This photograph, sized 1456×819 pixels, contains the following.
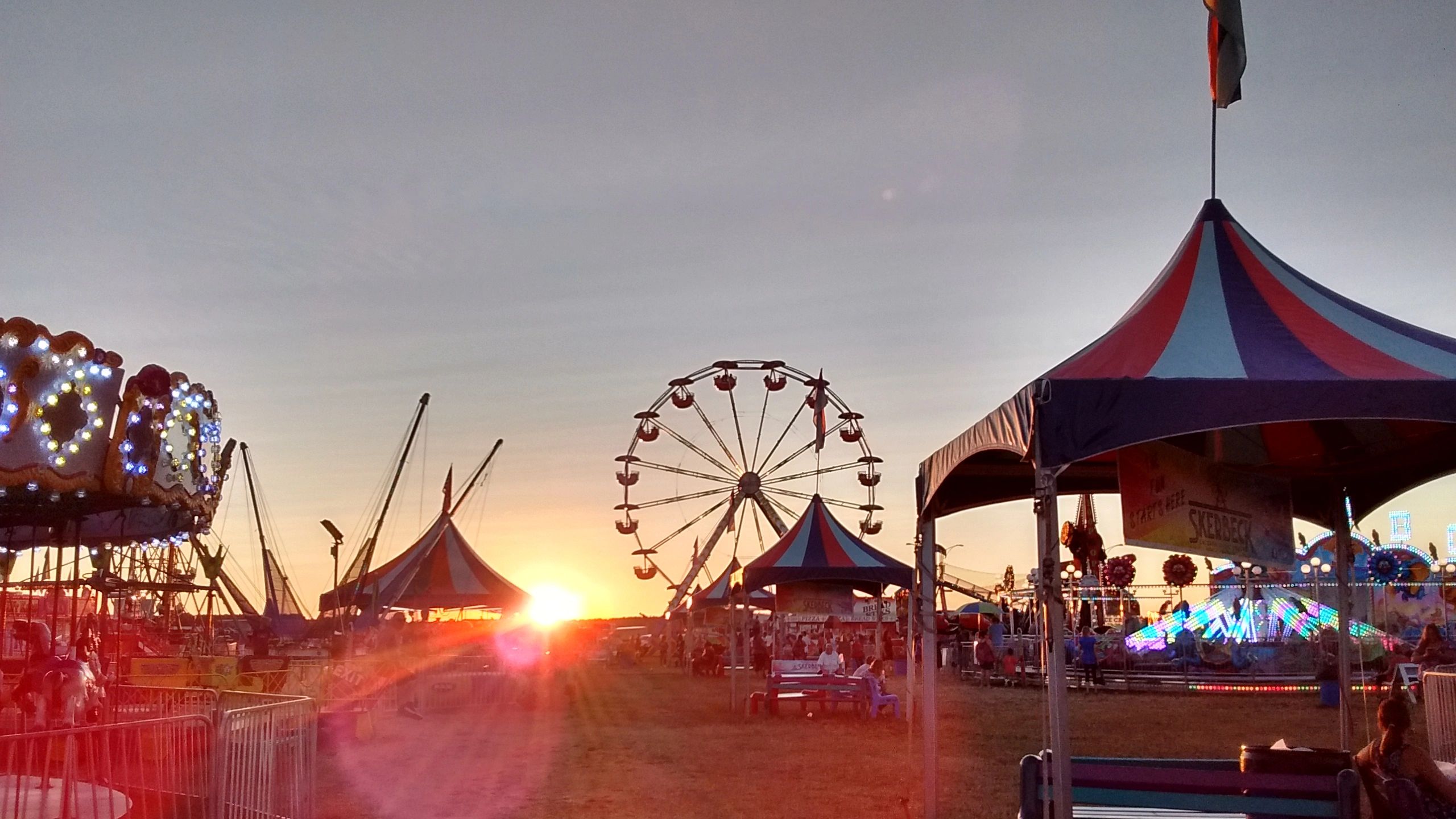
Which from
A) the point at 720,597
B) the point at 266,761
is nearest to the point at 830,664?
the point at 720,597

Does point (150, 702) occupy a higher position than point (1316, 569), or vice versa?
point (1316, 569)

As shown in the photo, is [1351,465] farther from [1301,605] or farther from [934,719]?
[1301,605]

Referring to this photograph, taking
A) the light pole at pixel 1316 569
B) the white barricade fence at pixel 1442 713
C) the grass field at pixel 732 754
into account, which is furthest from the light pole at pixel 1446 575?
the white barricade fence at pixel 1442 713

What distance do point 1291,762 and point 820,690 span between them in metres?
14.1

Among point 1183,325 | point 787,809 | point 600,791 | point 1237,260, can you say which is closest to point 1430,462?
point 1237,260

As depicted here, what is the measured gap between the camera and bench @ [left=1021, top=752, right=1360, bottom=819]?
6.25 m

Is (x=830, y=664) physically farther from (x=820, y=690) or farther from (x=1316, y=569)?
(x=1316, y=569)

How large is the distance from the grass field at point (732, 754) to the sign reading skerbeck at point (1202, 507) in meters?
3.13

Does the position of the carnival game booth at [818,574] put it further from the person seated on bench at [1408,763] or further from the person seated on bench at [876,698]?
the person seated on bench at [1408,763]

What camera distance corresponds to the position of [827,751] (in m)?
15.0

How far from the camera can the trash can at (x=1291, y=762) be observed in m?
6.40

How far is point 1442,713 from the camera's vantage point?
1127 cm

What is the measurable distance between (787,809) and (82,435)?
6.91 meters

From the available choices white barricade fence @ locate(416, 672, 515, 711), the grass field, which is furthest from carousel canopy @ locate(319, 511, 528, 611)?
the grass field
